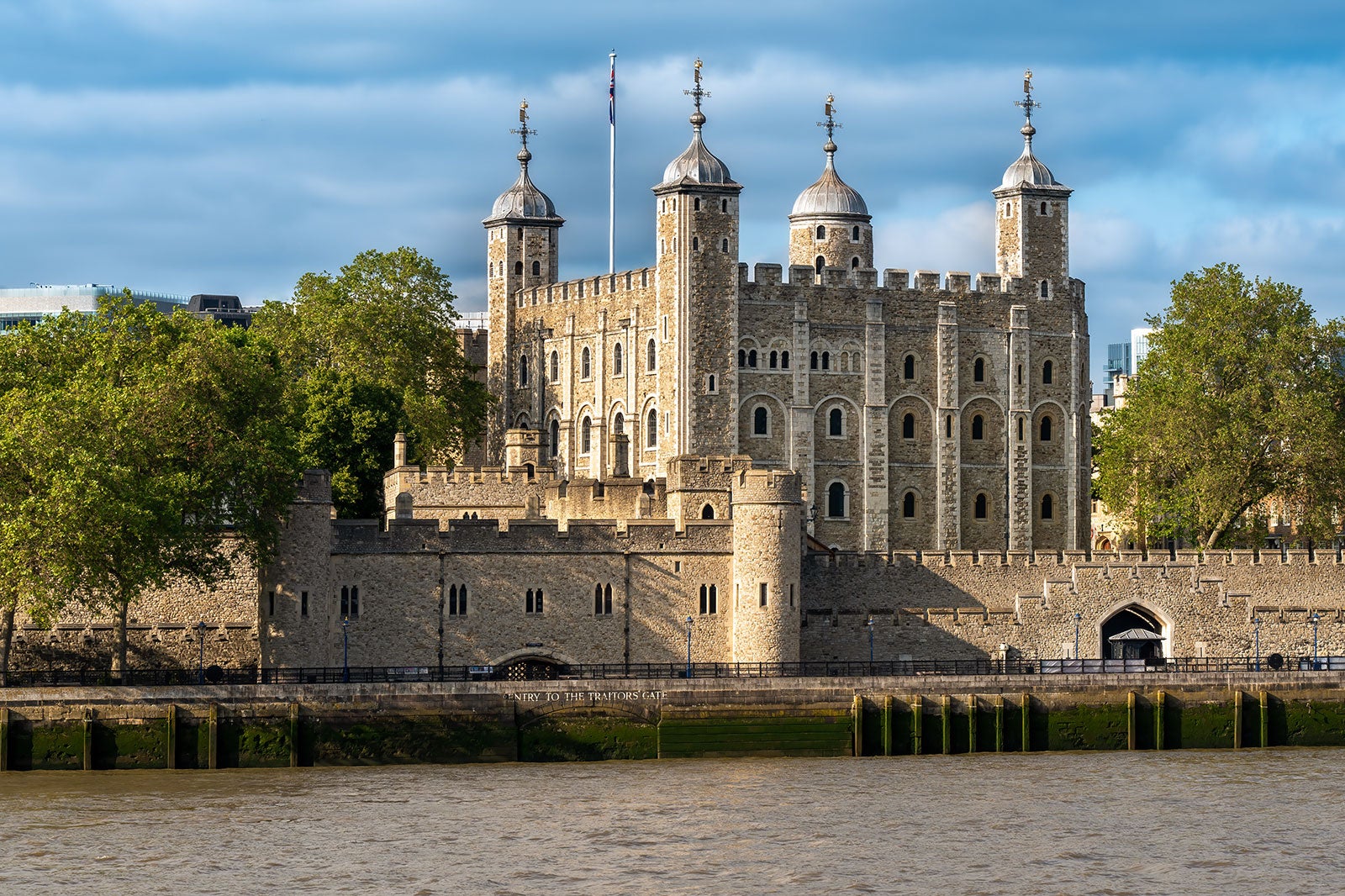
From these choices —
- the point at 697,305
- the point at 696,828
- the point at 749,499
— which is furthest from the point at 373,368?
the point at 696,828

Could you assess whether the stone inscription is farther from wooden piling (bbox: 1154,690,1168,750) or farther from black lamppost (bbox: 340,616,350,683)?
wooden piling (bbox: 1154,690,1168,750)

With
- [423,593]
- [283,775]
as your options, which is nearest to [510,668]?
[423,593]

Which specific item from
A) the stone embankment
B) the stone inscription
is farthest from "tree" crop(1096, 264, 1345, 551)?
the stone inscription

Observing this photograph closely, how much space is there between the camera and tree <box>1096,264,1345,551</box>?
250ft

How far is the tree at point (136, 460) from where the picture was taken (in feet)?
175

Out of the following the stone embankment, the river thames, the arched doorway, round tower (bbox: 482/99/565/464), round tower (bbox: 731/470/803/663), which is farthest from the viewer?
round tower (bbox: 482/99/565/464)

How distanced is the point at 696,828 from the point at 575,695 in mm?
8948

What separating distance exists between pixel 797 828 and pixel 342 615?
16103 mm

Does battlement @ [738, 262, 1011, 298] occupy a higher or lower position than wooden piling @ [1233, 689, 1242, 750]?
higher

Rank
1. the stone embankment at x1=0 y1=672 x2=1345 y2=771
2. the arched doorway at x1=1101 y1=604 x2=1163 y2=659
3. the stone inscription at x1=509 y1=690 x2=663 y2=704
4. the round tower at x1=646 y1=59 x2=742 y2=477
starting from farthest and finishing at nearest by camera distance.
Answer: the round tower at x1=646 y1=59 x2=742 y2=477 → the arched doorway at x1=1101 y1=604 x2=1163 y2=659 → the stone inscription at x1=509 y1=690 x2=663 y2=704 → the stone embankment at x1=0 y1=672 x2=1345 y2=771

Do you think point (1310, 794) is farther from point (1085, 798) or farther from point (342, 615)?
point (342, 615)

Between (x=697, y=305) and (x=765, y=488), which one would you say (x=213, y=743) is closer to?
(x=765, y=488)

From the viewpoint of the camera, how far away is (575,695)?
55.1 m

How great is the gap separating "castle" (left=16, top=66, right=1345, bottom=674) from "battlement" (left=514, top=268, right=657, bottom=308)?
106mm
